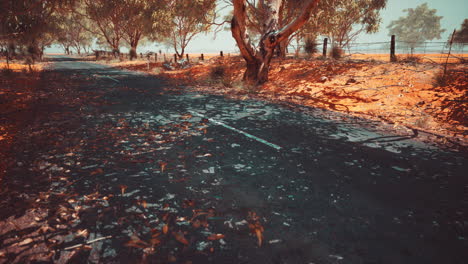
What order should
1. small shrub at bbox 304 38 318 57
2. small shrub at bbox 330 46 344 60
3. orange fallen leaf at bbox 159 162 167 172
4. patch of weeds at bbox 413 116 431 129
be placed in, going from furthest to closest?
small shrub at bbox 304 38 318 57 → small shrub at bbox 330 46 344 60 → patch of weeds at bbox 413 116 431 129 → orange fallen leaf at bbox 159 162 167 172

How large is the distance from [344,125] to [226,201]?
16.0ft

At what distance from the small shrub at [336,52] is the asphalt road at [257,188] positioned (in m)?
13.1

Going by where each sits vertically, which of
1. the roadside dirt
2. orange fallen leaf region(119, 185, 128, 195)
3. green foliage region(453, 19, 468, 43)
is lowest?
orange fallen leaf region(119, 185, 128, 195)

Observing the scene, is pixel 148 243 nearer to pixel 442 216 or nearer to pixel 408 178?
pixel 442 216

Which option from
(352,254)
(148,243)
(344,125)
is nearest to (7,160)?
(148,243)

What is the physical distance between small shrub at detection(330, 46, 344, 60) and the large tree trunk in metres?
7.22

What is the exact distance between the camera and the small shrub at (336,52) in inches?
706

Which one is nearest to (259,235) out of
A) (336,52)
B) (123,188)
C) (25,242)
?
(123,188)

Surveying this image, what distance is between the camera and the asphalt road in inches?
93.4

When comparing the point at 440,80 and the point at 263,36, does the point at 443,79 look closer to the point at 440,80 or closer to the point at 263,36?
the point at 440,80

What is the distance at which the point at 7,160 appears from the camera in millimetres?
4211

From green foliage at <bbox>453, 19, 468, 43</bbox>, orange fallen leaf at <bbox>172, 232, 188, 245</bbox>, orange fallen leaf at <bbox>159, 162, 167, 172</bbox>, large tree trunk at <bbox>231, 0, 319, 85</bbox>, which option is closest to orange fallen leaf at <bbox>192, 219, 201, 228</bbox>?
orange fallen leaf at <bbox>172, 232, 188, 245</bbox>

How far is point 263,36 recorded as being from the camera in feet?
42.6

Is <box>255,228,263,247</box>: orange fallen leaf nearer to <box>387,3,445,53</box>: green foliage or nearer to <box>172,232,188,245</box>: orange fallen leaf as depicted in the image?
<box>172,232,188,245</box>: orange fallen leaf
